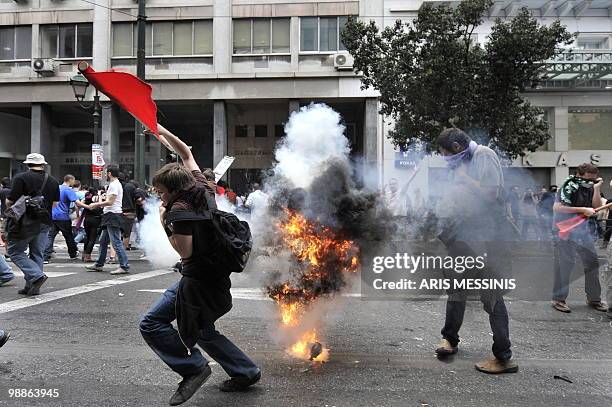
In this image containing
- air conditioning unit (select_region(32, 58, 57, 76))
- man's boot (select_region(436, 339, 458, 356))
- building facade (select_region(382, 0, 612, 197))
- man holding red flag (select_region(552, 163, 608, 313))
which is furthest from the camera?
air conditioning unit (select_region(32, 58, 57, 76))

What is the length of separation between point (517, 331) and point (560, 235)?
180 centimetres

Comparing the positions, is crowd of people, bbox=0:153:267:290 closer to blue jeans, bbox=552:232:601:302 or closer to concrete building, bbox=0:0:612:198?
blue jeans, bbox=552:232:601:302

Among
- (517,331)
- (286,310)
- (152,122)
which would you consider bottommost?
(517,331)

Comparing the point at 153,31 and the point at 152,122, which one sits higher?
the point at 153,31

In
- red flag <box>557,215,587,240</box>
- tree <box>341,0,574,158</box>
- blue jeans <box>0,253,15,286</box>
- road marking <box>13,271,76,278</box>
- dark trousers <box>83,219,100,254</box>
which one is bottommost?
road marking <box>13,271,76,278</box>

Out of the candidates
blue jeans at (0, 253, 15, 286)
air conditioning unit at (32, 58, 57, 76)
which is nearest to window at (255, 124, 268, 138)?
air conditioning unit at (32, 58, 57, 76)

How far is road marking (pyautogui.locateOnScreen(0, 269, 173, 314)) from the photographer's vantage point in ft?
20.5

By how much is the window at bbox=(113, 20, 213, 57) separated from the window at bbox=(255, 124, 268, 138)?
13.7 feet

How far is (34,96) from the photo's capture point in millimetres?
23547

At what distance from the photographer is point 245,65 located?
892 inches

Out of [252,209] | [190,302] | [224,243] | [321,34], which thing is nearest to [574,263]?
[252,209]

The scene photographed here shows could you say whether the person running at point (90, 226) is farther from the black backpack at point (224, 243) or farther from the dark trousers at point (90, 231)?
the black backpack at point (224, 243)

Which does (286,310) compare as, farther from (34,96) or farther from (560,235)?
(34,96)

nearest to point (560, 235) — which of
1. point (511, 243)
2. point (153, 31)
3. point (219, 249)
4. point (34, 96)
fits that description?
point (511, 243)
